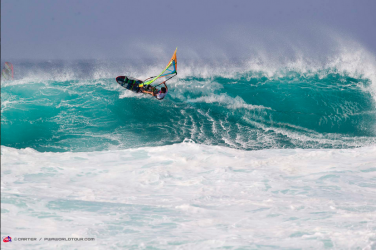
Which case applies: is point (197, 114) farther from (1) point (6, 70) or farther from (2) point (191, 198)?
(1) point (6, 70)

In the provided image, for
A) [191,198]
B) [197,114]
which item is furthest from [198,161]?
[197,114]

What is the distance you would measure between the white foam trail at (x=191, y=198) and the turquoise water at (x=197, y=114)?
1.96 meters

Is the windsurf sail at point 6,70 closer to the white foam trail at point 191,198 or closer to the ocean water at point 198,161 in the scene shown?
Result: the ocean water at point 198,161

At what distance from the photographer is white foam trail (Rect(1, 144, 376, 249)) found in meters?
9.84

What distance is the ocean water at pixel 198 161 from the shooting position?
33.3ft

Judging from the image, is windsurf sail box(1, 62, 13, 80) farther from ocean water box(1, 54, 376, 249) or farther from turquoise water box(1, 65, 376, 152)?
turquoise water box(1, 65, 376, 152)

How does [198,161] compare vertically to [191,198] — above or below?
above

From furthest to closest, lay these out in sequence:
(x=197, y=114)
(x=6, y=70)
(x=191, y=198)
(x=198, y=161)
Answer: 1. (x=197, y=114)
2. (x=198, y=161)
3. (x=191, y=198)
4. (x=6, y=70)

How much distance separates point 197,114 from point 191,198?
406 inches

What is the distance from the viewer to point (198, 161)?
15.7 meters

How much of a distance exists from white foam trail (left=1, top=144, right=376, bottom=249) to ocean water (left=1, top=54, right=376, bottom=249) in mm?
55

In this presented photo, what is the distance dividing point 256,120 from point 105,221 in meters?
14.3

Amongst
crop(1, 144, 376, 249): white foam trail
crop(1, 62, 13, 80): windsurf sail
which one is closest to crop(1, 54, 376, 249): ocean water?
crop(1, 144, 376, 249): white foam trail

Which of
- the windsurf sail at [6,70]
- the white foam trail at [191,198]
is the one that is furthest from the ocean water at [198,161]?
the windsurf sail at [6,70]
